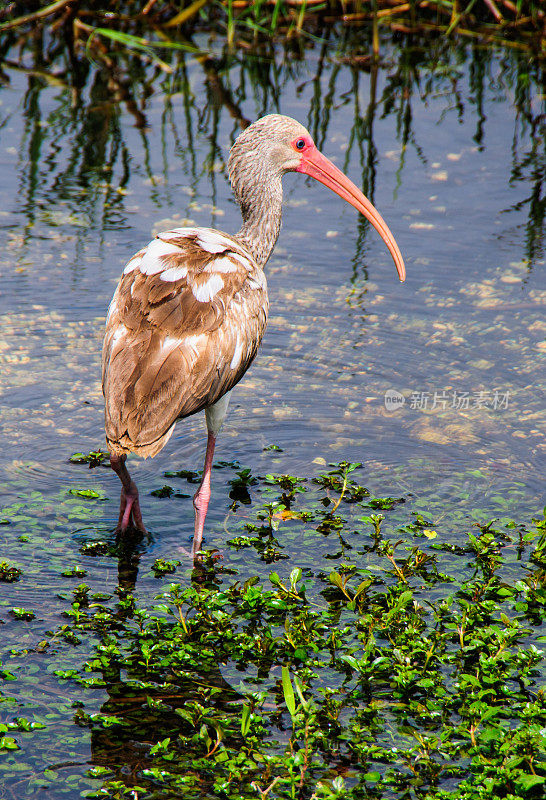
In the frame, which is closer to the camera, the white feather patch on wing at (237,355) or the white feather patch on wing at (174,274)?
the white feather patch on wing at (174,274)

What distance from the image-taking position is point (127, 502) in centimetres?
528

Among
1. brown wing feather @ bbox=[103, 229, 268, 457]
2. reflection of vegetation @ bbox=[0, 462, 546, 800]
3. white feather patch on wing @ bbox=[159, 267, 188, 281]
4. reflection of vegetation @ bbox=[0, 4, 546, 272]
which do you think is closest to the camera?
reflection of vegetation @ bbox=[0, 462, 546, 800]

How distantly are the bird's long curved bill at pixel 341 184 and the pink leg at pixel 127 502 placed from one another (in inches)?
96.6

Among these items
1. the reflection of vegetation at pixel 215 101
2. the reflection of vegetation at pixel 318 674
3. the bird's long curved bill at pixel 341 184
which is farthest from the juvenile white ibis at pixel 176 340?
the reflection of vegetation at pixel 215 101

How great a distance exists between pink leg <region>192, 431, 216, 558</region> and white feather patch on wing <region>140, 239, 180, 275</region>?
102 centimetres

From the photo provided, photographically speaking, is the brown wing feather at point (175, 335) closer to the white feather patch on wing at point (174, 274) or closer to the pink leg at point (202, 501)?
the white feather patch on wing at point (174, 274)

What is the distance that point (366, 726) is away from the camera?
3982 millimetres

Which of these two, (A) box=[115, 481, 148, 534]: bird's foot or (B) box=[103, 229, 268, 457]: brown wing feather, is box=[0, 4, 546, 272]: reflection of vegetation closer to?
(B) box=[103, 229, 268, 457]: brown wing feather

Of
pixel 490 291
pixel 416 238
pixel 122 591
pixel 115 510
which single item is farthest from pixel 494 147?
pixel 122 591

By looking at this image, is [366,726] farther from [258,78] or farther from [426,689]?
[258,78]

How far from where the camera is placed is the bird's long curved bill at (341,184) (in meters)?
6.51

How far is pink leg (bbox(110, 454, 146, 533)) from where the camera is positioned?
204 inches

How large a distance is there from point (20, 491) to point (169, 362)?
4.79 ft

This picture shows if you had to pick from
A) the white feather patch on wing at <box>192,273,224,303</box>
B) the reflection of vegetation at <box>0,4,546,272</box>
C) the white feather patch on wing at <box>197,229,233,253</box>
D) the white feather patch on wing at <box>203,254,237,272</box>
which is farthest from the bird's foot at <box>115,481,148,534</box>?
the reflection of vegetation at <box>0,4,546,272</box>
